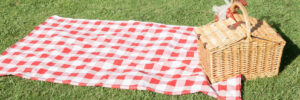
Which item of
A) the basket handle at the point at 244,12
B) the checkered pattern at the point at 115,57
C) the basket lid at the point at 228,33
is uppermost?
the basket handle at the point at 244,12

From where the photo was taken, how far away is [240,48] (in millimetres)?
3186

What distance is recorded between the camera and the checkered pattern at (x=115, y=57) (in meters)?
3.57

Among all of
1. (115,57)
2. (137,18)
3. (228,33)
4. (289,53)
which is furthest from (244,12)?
(137,18)

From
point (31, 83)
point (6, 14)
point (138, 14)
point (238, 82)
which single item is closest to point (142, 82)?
point (238, 82)

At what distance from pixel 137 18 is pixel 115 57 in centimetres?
127

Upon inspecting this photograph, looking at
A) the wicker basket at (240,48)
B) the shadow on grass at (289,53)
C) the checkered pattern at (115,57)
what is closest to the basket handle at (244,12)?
the wicker basket at (240,48)

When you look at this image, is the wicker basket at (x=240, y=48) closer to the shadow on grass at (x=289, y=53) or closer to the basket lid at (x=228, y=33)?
the basket lid at (x=228, y=33)

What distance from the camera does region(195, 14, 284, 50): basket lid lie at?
313cm

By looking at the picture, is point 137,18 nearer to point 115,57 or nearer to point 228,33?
point 115,57

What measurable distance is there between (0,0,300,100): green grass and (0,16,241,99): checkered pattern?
0.12 metres

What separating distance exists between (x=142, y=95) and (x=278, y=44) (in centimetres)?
139

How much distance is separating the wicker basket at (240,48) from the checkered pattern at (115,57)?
16 centimetres

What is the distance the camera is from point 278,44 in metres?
3.23

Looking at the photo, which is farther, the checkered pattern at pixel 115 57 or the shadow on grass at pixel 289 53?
the shadow on grass at pixel 289 53
